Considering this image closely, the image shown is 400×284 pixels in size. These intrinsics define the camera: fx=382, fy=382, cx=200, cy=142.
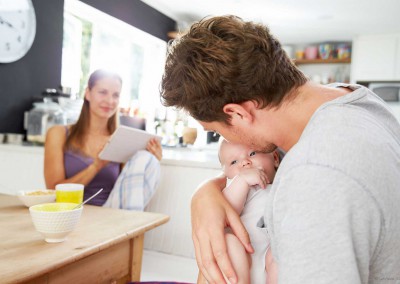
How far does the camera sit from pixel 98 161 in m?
2.25

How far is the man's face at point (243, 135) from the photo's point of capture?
899mm

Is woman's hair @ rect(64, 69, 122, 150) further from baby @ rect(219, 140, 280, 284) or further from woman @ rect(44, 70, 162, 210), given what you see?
baby @ rect(219, 140, 280, 284)

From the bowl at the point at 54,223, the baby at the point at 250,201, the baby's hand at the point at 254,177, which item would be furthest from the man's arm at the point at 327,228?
the bowl at the point at 54,223

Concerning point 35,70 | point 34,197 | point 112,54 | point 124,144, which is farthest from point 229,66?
point 112,54

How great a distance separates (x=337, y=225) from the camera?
0.54 m

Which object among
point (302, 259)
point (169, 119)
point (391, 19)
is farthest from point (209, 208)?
point (391, 19)

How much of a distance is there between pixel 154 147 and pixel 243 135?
140cm

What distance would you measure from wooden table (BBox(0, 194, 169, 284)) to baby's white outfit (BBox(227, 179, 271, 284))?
1.17 feet

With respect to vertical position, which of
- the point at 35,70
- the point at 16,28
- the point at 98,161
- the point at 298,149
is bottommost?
the point at 98,161

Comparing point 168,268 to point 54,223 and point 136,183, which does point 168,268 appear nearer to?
point 136,183

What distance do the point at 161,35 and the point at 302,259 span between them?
4997mm

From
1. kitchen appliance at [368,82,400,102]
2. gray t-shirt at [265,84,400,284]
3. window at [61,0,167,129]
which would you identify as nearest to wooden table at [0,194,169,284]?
gray t-shirt at [265,84,400,284]

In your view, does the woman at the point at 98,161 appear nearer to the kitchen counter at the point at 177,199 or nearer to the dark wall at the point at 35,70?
the kitchen counter at the point at 177,199

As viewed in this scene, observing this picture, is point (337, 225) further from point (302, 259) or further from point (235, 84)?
point (235, 84)
